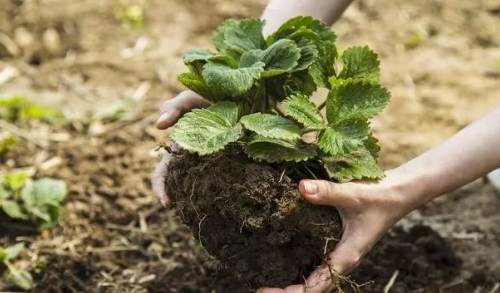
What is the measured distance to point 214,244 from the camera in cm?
177

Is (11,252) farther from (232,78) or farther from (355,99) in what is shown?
(355,99)

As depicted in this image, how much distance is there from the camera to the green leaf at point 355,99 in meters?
1.70

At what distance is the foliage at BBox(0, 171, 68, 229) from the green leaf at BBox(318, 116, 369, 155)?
1.08 m

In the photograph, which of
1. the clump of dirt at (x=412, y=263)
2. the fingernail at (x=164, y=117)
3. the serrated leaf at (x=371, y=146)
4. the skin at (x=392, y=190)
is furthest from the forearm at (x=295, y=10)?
the clump of dirt at (x=412, y=263)

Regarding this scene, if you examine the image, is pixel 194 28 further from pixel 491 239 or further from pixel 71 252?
pixel 491 239

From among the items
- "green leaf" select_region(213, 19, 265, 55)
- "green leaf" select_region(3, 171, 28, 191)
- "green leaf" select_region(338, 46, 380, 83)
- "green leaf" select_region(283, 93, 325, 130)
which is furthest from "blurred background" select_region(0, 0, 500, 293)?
"green leaf" select_region(338, 46, 380, 83)

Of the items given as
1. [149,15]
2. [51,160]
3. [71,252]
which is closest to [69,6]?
[149,15]

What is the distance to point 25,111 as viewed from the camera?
9.25 feet

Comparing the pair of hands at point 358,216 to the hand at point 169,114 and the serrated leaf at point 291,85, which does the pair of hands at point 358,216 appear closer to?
the serrated leaf at point 291,85

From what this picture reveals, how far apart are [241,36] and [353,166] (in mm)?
481

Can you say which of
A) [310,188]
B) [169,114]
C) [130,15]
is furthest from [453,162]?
[130,15]

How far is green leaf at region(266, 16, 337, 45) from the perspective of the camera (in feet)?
6.00

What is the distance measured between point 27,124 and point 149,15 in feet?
3.19

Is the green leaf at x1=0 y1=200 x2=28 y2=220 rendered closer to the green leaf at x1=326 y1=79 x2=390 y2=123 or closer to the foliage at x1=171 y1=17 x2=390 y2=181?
the foliage at x1=171 y1=17 x2=390 y2=181
